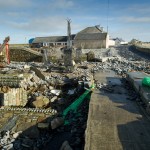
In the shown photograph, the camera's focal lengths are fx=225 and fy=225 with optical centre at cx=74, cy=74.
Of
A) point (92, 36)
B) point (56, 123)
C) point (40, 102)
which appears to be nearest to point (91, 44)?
point (92, 36)

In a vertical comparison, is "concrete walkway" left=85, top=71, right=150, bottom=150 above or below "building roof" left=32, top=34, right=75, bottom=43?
below

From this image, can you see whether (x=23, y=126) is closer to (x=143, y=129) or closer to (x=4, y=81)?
(x=4, y=81)

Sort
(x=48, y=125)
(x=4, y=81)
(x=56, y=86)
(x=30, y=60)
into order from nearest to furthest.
Result: 1. (x=48, y=125)
2. (x=4, y=81)
3. (x=56, y=86)
4. (x=30, y=60)

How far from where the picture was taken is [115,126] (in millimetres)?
6098

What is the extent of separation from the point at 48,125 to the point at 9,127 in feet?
4.47

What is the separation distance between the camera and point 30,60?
2377 centimetres

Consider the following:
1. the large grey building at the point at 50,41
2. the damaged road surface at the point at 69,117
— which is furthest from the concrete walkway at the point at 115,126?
the large grey building at the point at 50,41

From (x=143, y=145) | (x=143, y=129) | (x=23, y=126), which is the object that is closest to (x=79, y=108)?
(x=23, y=126)

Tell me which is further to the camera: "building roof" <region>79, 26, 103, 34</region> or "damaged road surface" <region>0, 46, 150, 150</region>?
"building roof" <region>79, 26, 103, 34</region>

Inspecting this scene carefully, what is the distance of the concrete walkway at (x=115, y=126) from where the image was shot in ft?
16.8

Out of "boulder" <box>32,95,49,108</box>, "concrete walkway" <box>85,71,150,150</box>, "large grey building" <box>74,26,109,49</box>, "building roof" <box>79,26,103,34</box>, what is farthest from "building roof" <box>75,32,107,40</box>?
"concrete walkway" <box>85,71,150,150</box>

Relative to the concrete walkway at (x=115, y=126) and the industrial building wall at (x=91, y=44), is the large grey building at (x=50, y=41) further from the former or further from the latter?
the concrete walkway at (x=115, y=126)

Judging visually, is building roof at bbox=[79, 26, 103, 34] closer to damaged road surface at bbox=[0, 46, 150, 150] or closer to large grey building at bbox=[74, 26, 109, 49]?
large grey building at bbox=[74, 26, 109, 49]

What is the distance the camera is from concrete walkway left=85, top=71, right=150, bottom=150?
512cm
